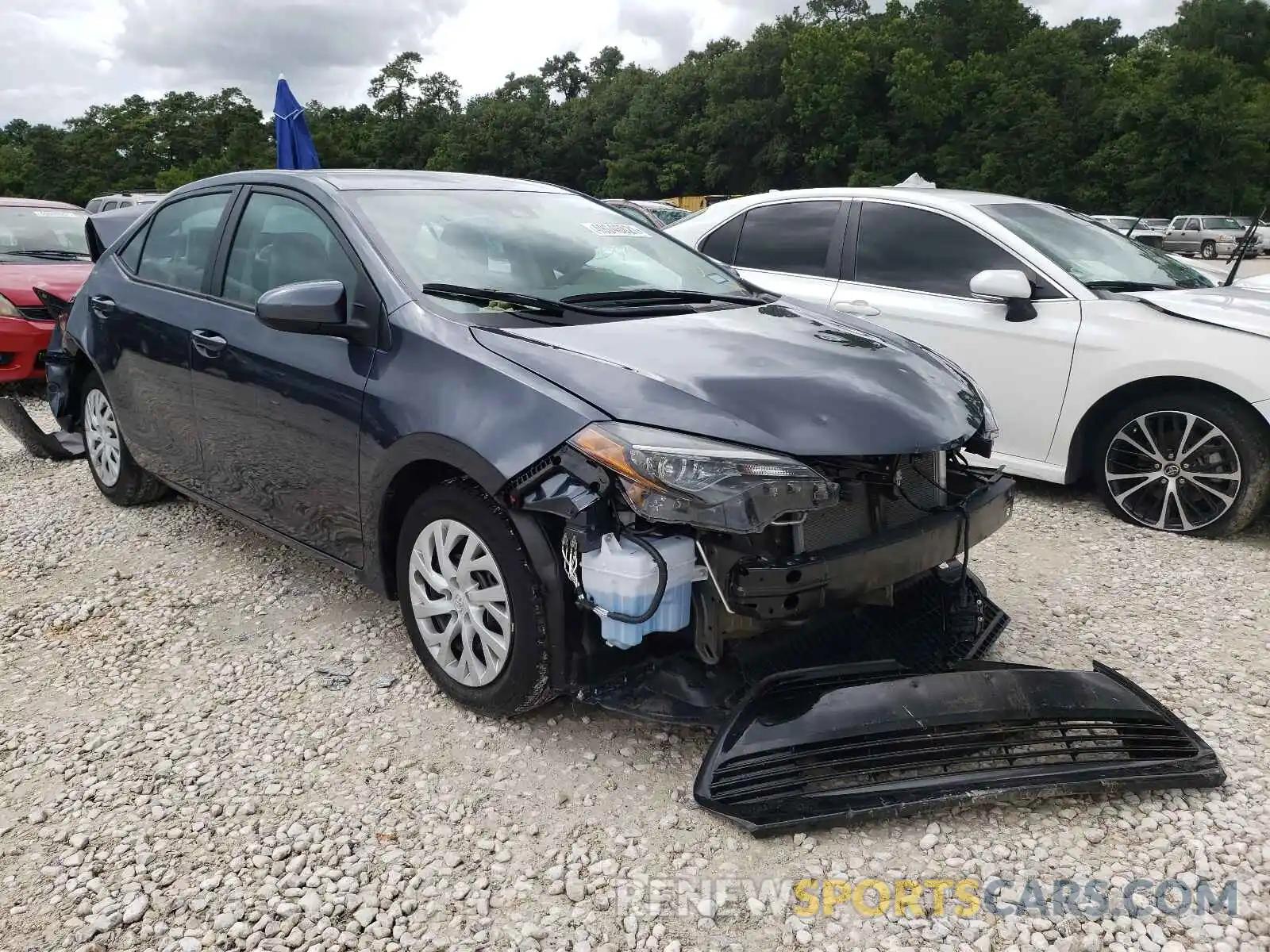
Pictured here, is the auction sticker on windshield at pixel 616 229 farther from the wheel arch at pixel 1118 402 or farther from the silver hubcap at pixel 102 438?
the silver hubcap at pixel 102 438

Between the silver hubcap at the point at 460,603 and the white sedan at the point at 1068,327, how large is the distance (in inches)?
97.3

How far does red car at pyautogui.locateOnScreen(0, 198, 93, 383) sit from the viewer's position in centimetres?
768

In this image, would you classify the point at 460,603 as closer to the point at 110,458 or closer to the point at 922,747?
the point at 922,747

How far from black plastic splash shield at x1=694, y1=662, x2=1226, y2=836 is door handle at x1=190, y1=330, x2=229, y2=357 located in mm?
2436

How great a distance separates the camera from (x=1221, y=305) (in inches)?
184

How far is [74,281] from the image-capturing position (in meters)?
8.11

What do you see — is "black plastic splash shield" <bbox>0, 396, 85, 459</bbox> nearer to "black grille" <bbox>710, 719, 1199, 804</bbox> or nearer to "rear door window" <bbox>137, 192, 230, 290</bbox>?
"rear door window" <bbox>137, 192, 230, 290</bbox>

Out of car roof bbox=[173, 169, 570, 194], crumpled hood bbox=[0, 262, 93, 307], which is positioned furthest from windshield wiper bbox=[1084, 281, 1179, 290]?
crumpled hood bbox=[0, 262, 93, 307]

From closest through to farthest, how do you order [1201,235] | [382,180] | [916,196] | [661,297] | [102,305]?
[661,297] < [382,180] < [102,305] < [916,196] < [1201,235]

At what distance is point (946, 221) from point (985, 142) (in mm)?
54595

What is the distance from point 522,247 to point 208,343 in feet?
4.27

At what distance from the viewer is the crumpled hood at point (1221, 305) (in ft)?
14.6

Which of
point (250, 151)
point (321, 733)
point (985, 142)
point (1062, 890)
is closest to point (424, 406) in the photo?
point (321, 733)

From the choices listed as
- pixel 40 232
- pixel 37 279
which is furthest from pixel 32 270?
pixel 40 232
